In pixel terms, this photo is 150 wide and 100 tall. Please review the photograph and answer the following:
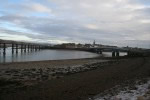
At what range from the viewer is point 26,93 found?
1026 cm

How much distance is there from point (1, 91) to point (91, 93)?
13.9 feet

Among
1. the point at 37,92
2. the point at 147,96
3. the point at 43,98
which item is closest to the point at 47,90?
the point at 37,92

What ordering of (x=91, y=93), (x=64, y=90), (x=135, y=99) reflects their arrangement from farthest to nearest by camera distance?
Answer: (x=64, y=90), (x=91, y=93), (x=135, y=99)

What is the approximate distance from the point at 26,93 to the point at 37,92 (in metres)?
0.48

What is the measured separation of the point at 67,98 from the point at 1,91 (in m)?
3.50

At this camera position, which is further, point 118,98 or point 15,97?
point 15,97

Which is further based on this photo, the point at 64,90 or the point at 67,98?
the point at 64,90

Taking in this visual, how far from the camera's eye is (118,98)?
7902mm

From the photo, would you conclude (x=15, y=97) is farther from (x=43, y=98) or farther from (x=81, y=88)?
(x=81, y=88)

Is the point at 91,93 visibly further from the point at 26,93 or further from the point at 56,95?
the point at 26,93

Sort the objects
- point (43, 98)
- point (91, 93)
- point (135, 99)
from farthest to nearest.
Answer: point (91, 93) → point (43, 98) → point (135, 99)

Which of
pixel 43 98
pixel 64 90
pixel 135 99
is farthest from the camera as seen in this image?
pixel 64 90

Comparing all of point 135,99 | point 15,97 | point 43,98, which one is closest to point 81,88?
point 43,98

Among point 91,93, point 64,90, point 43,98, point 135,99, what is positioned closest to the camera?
point 135,99
